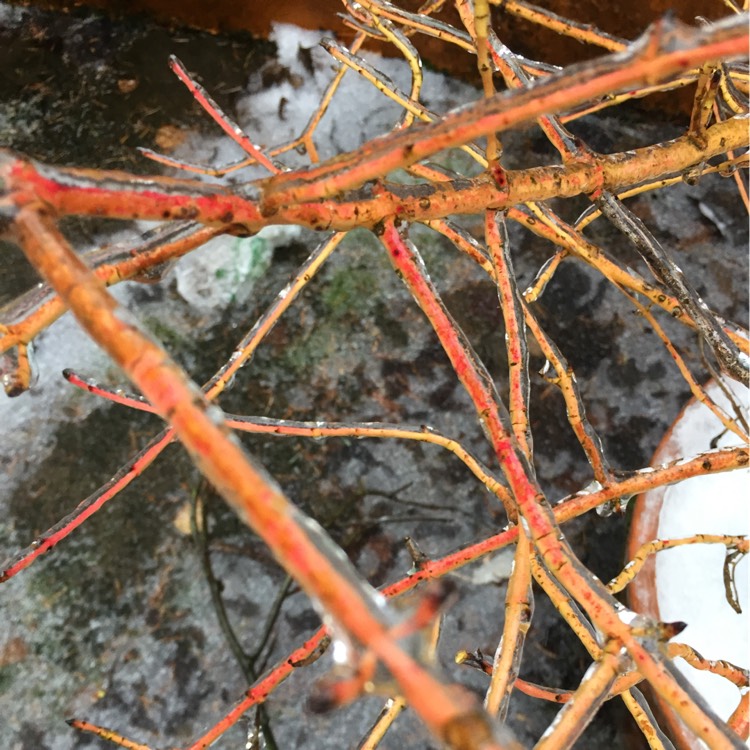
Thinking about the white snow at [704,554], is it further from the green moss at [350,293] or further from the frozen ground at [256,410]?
the green moss at [350,293]

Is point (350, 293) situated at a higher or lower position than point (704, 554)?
higher

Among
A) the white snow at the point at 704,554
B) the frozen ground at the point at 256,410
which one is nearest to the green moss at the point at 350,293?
the frozen ground at the point at 256,410

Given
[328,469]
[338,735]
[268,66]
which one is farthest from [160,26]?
[338,735]

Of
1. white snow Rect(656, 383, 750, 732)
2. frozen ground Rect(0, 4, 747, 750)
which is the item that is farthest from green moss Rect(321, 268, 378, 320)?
white snow Rect(656, 383, 750, 732)

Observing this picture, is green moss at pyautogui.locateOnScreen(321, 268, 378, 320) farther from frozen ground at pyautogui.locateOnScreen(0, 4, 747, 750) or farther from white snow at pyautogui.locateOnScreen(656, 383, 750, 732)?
white snow at pyautogui.locateOnScreen(656, 383, 750, 732)

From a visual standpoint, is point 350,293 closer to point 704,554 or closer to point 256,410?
point 256,410

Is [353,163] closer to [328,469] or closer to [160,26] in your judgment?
[328,469]

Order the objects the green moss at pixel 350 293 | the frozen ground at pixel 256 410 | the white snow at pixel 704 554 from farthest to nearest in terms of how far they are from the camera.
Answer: the green moss at pixel 350 293 < the frozen ground at pixel 256 410 < the white snow at pixel 704 554

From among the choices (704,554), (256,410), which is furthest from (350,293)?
(704,554)
